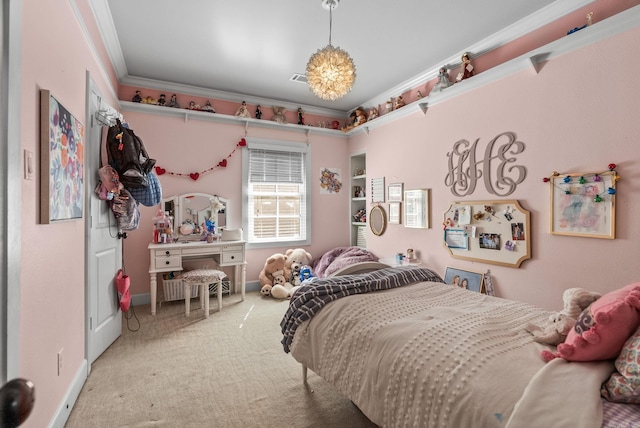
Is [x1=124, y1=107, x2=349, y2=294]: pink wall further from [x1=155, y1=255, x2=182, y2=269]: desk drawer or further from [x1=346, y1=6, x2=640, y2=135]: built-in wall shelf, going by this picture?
[x1=346, y1=6, x2=640, y2=135]: built-in wall shelf

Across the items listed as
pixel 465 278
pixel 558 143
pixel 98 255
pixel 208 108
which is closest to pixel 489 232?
pixel 465 278

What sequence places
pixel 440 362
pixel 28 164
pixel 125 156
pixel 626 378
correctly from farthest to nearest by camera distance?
pixel 125 156 → pixel 28 164 → pixel 440 362 → pixel 626 378

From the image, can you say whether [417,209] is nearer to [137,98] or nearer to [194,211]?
[194,211]

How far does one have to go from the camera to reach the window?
14.9ft

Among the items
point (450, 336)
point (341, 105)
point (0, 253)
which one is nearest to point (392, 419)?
point (450, 336)

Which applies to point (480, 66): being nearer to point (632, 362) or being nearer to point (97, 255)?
point (632, 362)

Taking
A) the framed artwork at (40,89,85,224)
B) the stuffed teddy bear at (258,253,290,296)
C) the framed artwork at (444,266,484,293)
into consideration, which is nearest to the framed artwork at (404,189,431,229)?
the framed artwork at (444,266,484,293)

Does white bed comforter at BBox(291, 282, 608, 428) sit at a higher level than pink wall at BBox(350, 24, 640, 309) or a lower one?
lower

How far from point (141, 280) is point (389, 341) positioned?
11.7ft

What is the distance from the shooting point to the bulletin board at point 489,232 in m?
2.76

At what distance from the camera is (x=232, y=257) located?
13.1 feet

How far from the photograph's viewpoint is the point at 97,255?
2.45 m

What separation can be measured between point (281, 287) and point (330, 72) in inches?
114

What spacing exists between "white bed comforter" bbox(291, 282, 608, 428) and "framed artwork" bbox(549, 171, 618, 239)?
1.01 meters
